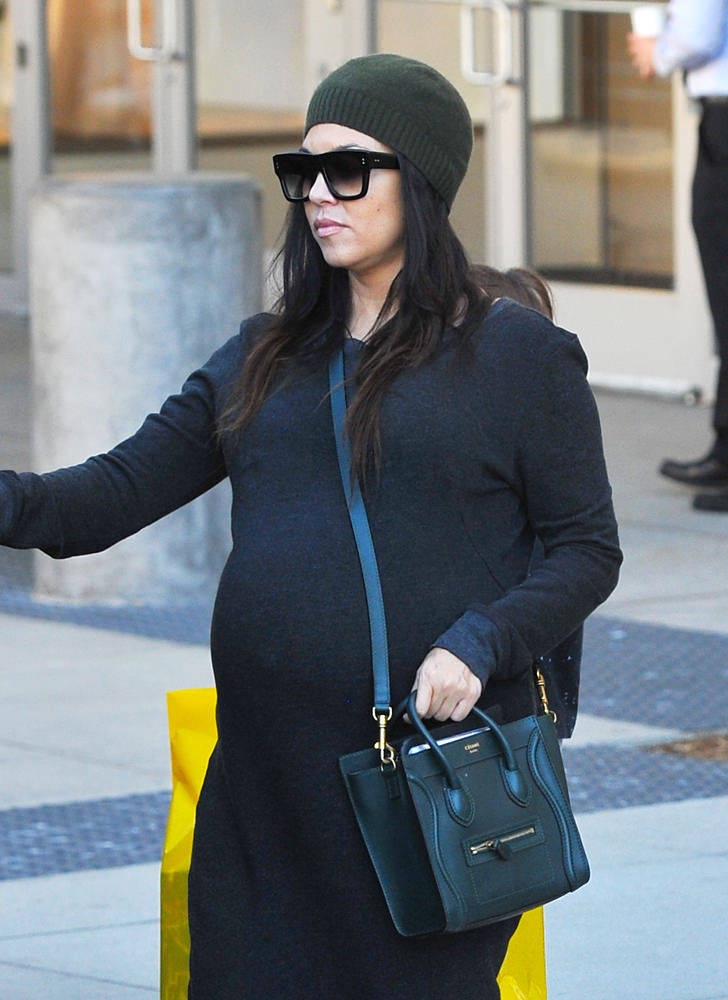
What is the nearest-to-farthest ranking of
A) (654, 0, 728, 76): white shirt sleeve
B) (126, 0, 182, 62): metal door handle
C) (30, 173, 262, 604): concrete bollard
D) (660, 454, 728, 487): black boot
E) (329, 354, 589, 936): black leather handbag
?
(329, 354, 589, 936): black leather handbag
(30, 173, 262, 604): concrete bollard
(654, 0, 728, 76): white shirt sleeve
(660, 454, 728, 487): black boot
(126, 0, 182, 62): metal door handle

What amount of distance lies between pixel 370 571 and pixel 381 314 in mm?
336

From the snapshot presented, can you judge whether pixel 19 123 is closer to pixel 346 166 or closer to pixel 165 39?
pixel 165 39

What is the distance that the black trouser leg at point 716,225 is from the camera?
7.54 m

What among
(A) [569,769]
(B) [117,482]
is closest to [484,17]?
(A) [569,769]

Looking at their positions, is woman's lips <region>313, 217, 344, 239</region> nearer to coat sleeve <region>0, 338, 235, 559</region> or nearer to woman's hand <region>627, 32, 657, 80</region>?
coat sleeve <region>0, 338, 235, 559</region>

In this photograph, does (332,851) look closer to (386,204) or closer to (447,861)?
(447,861)

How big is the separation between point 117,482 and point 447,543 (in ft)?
1.49

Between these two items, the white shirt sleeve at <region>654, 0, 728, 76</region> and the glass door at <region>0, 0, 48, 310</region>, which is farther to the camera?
the glass door at <region>0, 0, 48, 310</region>

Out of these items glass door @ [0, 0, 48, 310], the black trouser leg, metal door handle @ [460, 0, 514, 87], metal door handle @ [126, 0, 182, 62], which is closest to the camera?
the black trouser leg

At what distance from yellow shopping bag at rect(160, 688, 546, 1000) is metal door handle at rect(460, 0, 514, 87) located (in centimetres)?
793

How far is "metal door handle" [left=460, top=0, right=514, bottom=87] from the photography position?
10.6m

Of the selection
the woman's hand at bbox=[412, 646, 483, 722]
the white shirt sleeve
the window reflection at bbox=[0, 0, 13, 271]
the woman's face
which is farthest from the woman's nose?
the window reflection at bbox=[0, 0, 13, 271]

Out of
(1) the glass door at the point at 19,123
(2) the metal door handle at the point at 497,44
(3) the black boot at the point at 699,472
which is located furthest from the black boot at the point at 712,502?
(1) the glass door at the point at 19,123

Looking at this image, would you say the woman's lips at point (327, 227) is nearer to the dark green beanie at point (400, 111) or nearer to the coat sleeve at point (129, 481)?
the dark green beanie at point (400, 111)
